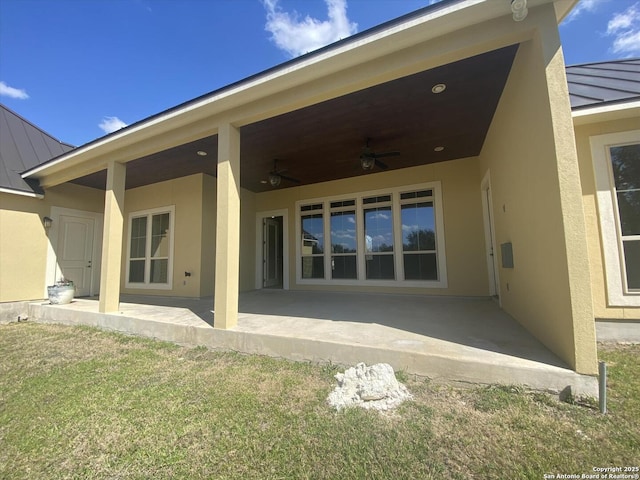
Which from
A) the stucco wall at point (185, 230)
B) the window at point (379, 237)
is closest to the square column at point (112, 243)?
the stucco wall at point (185, 230)

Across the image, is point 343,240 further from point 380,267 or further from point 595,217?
point 595,217

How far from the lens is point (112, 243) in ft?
16.4

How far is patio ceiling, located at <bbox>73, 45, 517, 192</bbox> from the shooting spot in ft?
10.9

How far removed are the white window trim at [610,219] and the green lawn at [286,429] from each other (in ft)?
2.69

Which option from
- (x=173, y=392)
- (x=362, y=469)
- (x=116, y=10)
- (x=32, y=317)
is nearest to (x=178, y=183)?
(x=116, y=10)

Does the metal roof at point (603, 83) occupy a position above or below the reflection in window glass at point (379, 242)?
above

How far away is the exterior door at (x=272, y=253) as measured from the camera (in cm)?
845

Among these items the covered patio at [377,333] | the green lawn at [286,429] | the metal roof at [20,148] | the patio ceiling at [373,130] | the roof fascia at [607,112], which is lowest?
the green lawn at [286,429]

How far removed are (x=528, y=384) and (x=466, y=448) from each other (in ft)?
3.05

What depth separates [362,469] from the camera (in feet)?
5.09

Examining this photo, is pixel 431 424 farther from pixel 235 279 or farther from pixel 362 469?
pixel 235 279

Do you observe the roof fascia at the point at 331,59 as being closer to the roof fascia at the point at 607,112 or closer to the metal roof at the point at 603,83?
the roof fascia at the point at 607,112

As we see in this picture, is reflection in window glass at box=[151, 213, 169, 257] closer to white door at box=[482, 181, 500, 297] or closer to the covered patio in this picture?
the covered patio

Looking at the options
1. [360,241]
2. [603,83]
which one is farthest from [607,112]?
[360,241]
